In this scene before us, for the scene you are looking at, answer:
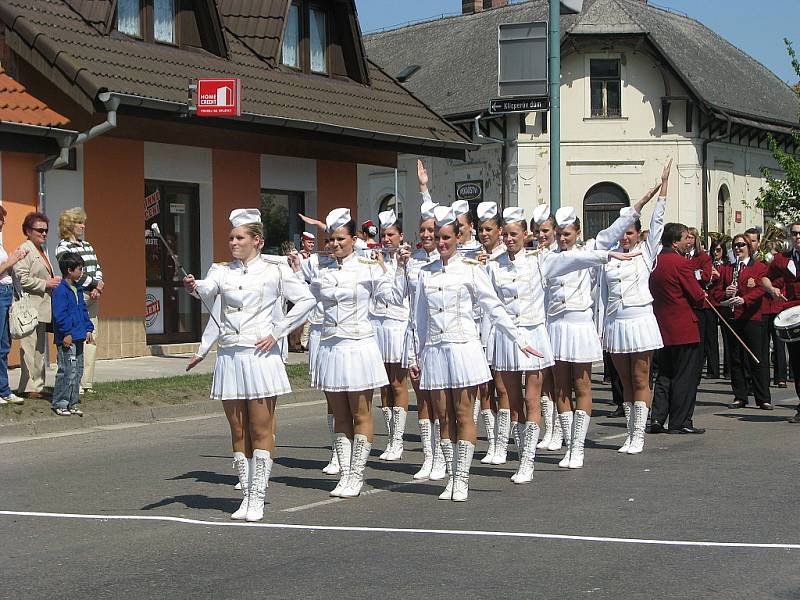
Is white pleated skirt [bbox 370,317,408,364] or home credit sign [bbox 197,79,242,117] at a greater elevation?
home credit sign [bbox 197,79,242,117]

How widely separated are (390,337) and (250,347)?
334cm

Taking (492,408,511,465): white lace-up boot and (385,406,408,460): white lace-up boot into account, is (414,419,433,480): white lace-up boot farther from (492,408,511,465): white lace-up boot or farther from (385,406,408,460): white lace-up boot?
(385,406,408,460): white lace-up boot

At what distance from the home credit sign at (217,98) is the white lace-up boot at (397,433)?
993cm

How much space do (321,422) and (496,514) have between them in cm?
610

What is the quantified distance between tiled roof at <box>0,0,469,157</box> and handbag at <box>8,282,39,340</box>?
18.7 ft

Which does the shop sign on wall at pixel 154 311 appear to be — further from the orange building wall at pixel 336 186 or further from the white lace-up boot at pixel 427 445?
the white lace-up boot at pixel 427 445

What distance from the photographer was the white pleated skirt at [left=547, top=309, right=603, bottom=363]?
446 inches

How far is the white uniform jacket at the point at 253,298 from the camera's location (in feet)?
28.8

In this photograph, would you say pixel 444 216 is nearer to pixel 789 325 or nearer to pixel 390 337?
pixel 390 337

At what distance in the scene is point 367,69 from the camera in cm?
2720

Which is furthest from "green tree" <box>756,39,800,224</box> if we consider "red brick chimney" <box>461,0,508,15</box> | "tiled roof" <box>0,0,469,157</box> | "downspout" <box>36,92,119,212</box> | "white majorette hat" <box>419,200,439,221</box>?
"white majorette hat" <box>419,200,439,221</box>

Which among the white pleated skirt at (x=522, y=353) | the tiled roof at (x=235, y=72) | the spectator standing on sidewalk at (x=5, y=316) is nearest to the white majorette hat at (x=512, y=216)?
the white pleated skirt at (x=522, y=353)

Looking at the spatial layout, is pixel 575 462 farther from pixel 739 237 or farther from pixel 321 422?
pixel 739 237

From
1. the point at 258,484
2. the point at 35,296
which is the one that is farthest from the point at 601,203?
the point at 258,484
